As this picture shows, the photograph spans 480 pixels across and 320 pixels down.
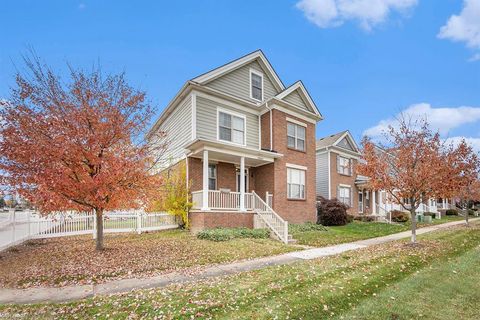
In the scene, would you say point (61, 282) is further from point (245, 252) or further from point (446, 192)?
point (446, 192)

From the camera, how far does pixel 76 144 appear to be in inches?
388

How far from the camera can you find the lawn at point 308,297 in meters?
5.24

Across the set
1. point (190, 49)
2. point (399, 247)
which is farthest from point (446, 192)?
point (190, 49)

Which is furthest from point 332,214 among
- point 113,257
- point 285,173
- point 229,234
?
point 113,257

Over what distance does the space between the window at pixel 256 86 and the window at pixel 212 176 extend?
18.2 feet

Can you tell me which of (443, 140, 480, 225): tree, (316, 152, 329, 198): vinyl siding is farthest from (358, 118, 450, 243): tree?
(316, 152, 329, 198): vinyl siding

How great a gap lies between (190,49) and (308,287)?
1637 cm

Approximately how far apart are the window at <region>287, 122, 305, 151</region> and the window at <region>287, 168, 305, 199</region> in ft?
5.43

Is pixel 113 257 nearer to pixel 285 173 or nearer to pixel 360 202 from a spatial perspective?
pixel 285 173

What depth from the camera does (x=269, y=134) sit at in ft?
61.3

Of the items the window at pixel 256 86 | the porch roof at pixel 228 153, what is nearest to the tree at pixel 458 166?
the porch roof at pixel 228 153

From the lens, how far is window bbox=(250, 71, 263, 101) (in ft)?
64.2

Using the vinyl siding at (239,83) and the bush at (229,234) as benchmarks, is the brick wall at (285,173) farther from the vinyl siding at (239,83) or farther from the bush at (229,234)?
the bush at (229,234)

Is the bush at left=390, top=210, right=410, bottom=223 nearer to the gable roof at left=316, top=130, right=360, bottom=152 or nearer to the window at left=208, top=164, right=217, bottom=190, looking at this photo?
the gable roof at left=316, top=130, right=360, bottom=152
